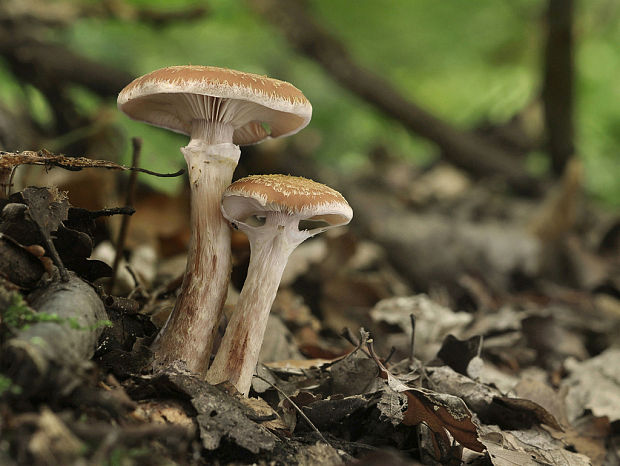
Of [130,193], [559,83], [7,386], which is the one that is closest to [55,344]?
[7,386]

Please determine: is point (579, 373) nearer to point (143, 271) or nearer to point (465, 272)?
point (465, 272)

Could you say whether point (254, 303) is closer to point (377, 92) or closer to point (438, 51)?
point (377, 92)

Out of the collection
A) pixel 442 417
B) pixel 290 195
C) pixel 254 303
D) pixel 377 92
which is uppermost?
pixel 377 92

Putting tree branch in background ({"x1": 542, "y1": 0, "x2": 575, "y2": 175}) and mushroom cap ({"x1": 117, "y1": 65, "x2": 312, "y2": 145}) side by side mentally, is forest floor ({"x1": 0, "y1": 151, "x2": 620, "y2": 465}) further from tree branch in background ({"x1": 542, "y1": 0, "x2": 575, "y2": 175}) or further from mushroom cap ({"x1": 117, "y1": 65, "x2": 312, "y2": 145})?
tree branch in background ({"x1": 542, "y1": 0, "x2": 575, "y2": 175})

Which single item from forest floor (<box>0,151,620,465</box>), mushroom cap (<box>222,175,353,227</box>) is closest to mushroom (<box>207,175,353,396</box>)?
mushroom cap (<box>222,175,353,227</box>)

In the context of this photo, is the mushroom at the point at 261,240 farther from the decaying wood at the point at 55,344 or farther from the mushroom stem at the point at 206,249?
the decaying wood at the point at 55,344

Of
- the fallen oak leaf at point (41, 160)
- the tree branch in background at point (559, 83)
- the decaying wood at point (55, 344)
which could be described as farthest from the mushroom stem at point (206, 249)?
the tree branch in background at point (559, 83)

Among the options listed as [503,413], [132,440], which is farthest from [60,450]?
[503,413]
